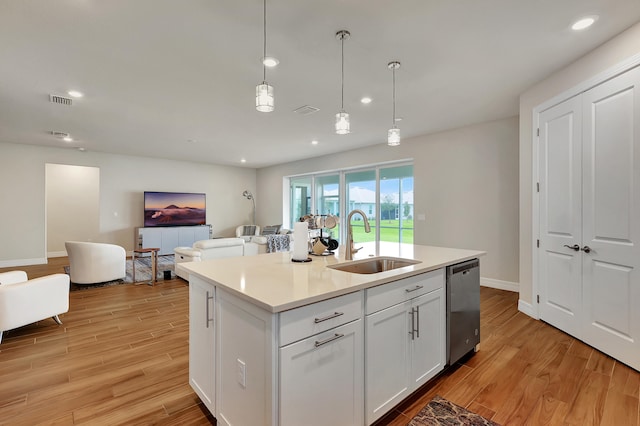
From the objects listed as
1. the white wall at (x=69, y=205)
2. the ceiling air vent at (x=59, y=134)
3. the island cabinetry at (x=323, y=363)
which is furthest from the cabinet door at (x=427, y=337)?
the white wall at (x=69, y=205)

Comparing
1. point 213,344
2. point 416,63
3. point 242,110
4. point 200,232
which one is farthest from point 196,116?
point 200,232

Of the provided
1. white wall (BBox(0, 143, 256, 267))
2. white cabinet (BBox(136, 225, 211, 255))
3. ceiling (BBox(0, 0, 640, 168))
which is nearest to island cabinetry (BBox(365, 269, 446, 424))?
→ ceiling (BBox(0, 0, 640, 168))

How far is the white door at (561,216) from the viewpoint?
→ 115 inches

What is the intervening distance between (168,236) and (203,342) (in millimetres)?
7021

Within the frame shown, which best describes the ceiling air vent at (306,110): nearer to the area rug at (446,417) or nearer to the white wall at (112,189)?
the area rug at (446,417)

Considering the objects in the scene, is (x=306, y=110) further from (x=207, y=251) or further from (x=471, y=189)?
(x=471, y=189)

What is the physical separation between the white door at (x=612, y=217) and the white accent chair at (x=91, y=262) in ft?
21.0

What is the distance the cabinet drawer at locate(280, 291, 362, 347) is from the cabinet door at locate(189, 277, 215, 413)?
0.64 metres

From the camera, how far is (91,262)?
4707 mm

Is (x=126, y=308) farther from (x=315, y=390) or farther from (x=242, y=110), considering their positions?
(x=315, y=390)

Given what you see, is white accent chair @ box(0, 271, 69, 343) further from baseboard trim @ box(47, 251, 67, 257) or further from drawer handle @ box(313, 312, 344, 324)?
baseboard trim @ box(47, 251, 67, 257)

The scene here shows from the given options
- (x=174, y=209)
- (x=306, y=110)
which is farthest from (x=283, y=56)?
(x=174, y=209)

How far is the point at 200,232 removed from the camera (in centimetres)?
851

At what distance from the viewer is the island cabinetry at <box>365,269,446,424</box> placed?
5.44ft
